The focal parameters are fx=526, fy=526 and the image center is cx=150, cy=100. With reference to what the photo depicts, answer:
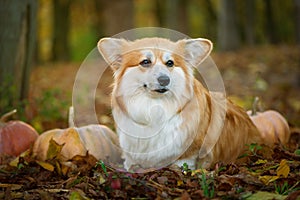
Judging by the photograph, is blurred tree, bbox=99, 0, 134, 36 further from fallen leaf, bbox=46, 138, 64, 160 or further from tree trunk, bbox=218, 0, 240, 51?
fallen leaf, bbox=46, 138, 64, 160

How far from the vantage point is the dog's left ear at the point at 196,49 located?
383 cm

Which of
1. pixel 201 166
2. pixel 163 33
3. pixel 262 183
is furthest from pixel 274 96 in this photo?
pixel 262 183

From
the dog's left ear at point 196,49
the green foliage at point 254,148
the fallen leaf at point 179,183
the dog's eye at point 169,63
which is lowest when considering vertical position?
the green foliage at point 254,148

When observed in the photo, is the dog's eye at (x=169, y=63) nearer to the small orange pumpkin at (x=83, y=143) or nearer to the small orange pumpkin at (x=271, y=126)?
the small orange pumpkin at (x=83, y=143)

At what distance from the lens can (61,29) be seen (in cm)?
1673

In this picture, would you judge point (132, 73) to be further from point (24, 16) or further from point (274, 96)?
point (274, 96)

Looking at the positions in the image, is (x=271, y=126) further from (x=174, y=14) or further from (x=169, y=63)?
(x=174, y=14)

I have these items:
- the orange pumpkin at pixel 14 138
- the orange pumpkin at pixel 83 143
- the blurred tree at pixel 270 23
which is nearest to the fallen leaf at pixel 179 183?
the orange pumpkin at pixel 83 143

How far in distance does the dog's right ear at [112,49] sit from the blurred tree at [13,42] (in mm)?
1874

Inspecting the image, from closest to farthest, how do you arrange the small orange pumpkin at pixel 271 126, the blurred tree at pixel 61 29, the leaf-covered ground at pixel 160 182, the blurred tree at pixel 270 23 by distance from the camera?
1. the leaf-covered ground at pixel 160 182
2. the small orange pumpkin at pixel 271 126
3. the blurred tree at pixel 61 29
4. the blurred tree at pixel 270 23

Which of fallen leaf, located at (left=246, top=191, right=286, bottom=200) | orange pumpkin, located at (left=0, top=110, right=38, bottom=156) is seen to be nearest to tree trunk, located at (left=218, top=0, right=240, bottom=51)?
orange pumpkin, located at (left=0, top=110, right=38, bottom=156)

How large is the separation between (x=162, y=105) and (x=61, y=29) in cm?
1349

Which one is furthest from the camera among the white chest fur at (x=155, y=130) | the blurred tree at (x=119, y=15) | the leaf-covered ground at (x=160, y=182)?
the blurred tree at (x=119, y=15)

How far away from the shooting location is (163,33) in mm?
4738
